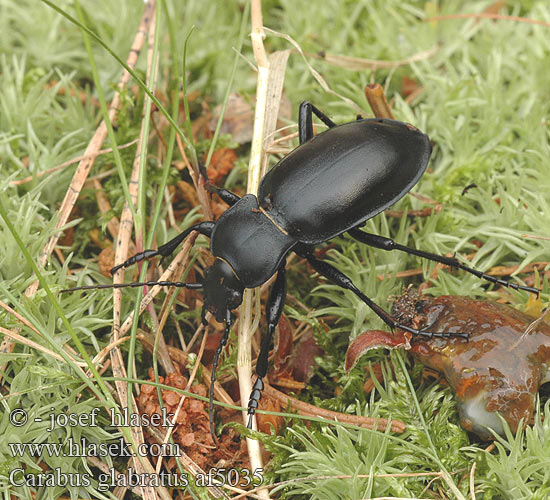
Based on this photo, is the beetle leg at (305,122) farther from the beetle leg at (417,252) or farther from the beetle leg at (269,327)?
the beetle leg at (269,327)

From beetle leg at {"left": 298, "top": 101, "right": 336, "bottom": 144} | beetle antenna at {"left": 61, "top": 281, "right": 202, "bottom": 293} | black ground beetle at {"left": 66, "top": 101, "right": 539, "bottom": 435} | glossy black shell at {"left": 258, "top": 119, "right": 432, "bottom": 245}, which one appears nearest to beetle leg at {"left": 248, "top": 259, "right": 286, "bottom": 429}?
black ground beetle at {"left": 66, "top": 101, "right": 539, "bottom": 435}

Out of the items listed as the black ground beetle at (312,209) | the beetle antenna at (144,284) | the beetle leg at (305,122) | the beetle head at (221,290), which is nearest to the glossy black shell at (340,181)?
the black ground beetle at (312,209)

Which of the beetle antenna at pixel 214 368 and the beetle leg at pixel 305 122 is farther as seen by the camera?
the beetle leg at pixel 305 122

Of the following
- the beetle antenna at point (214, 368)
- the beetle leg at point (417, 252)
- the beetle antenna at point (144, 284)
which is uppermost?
the beetle leg at point (417, 252)

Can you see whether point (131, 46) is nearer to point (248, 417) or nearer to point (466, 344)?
point (248, 417)

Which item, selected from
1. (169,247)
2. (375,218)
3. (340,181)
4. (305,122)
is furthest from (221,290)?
(305,122)

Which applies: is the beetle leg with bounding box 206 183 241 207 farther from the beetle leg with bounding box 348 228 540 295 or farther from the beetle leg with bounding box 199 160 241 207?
the beetle leg with bounding box 348 228 540 295
